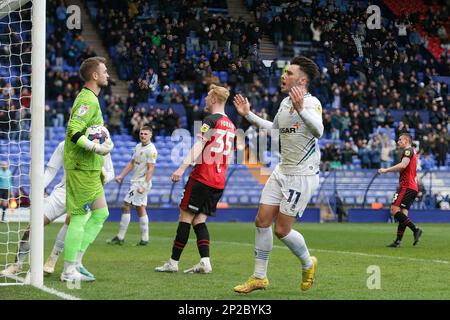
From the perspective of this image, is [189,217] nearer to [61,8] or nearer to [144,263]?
[144,263]

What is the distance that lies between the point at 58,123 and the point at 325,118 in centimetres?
984

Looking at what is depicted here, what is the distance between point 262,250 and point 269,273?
6.32 feet

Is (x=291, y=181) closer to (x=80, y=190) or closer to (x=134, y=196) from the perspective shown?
(x=80, y=190)

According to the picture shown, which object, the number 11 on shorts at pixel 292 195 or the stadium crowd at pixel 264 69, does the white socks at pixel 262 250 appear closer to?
the number 11 on shorts at pixel 292 195

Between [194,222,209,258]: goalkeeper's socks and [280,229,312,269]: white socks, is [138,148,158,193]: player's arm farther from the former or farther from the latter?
[280,229,312,269]: white socks

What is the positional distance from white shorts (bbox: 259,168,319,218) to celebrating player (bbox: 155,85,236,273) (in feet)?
6.89

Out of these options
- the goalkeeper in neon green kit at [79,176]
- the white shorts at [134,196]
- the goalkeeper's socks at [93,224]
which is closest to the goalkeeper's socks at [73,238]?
the goalkeeper in neon green kit at [79,176]

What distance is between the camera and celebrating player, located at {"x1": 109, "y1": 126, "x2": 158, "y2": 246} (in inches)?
630

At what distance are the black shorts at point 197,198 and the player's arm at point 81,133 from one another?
1.97 m

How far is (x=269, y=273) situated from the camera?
10523 millimetres

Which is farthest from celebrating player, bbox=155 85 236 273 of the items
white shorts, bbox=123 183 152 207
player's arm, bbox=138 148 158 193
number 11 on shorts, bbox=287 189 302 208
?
white shorts, bbox=123 183 152 207

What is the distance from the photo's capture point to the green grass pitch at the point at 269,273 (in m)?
8.30

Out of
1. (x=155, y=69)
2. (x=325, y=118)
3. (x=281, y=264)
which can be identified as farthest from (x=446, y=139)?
(x=281, y=264)
